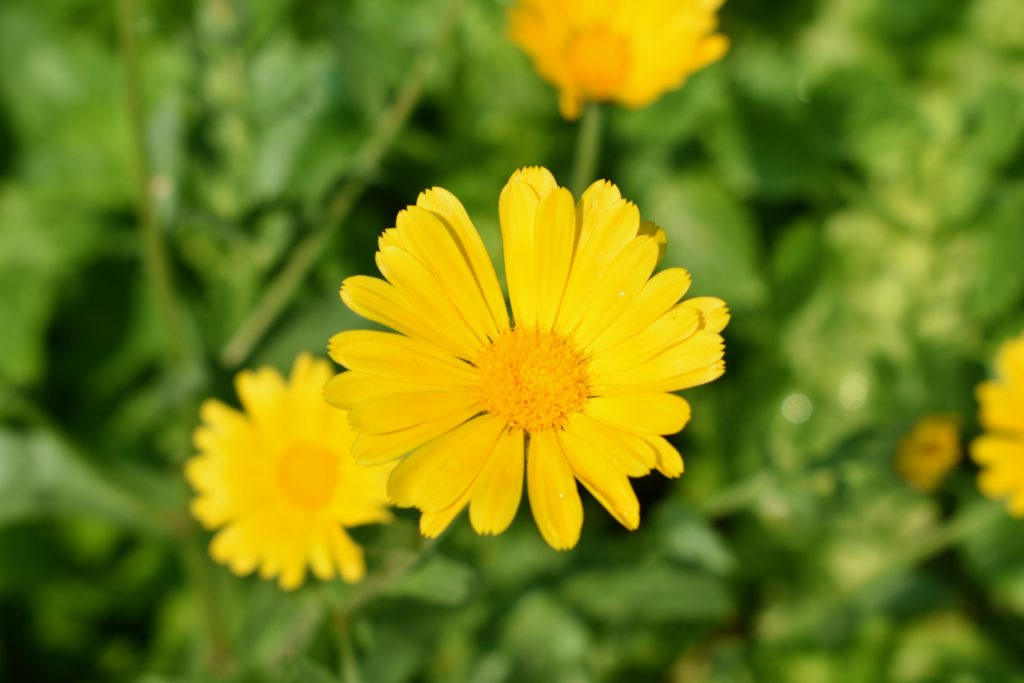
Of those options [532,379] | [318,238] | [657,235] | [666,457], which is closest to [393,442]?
[532,379]

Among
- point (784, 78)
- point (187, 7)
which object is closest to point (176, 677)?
point (187, 7)

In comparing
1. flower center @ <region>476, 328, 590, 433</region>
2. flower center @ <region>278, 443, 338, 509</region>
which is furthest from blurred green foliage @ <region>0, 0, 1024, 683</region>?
flower center @ <region>476, 328, 590, 433</region>

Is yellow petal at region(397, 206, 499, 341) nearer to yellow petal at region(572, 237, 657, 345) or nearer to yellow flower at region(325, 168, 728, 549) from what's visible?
yellow flower at region(325, 168, 728, 549)

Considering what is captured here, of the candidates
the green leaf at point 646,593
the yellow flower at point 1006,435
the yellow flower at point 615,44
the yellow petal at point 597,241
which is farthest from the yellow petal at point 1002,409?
the yellow petal at point 597,241

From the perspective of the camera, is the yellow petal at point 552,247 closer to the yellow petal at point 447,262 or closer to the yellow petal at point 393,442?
the yellow petal at point 447,262

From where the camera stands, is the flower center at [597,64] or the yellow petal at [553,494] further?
the flower center at [597,64]
